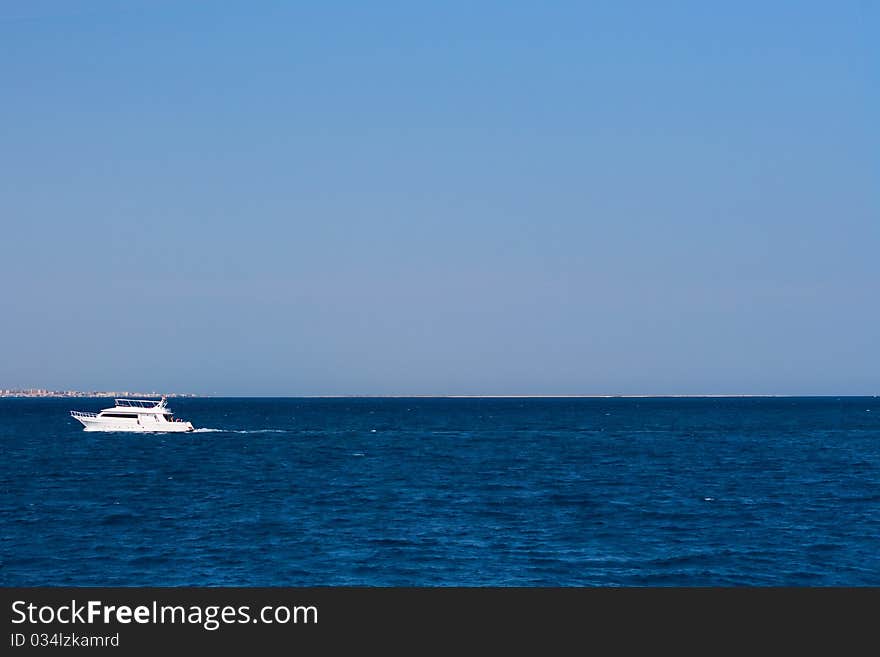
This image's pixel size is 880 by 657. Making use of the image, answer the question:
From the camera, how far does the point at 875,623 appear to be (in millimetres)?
10117

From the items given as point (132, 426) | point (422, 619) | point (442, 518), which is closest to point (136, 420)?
point (132, 426)

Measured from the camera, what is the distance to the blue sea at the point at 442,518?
128 ft

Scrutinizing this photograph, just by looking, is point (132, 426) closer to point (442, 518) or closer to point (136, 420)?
point (136, 420)

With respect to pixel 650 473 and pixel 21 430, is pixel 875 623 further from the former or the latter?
pixel 21 430

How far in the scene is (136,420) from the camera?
150125mm

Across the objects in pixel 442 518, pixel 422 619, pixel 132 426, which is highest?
pixel 422 619

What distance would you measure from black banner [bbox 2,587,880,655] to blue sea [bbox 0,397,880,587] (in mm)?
26163

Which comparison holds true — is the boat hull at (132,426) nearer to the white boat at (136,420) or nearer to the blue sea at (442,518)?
the white boat at (136,420)

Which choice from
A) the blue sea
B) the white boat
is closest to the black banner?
the blue sea

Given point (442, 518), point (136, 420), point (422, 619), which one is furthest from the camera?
point (136, 420)

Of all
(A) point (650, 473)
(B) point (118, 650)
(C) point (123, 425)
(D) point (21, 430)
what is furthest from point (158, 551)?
(D) point (21, 430)

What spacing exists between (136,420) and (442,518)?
357 feet

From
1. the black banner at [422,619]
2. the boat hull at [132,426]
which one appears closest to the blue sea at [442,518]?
the black banner at [422,619]

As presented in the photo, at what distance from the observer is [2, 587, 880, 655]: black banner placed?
10023 mm
